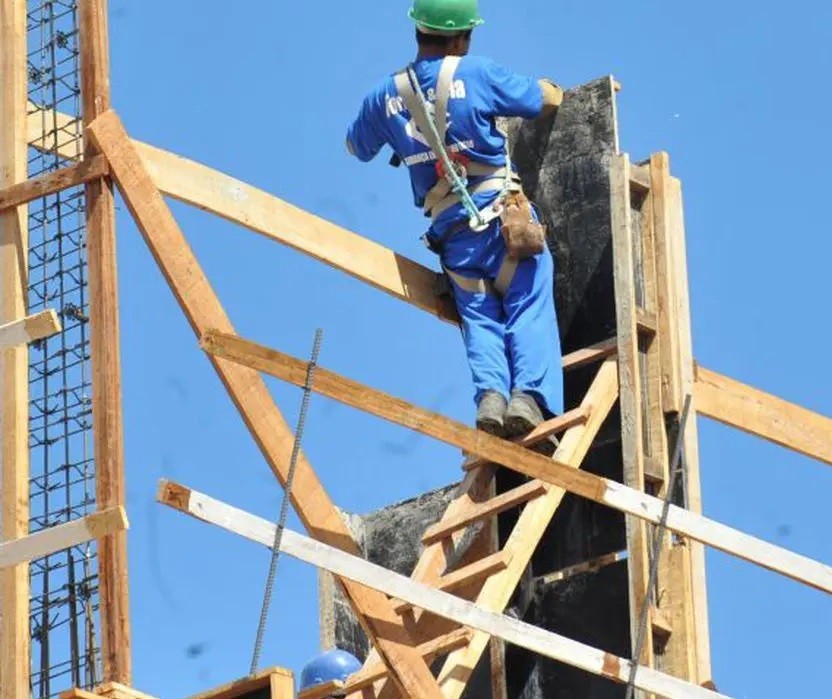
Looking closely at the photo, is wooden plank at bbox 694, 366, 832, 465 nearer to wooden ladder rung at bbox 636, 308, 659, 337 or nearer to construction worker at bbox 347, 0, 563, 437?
wooden ladder rung at bbox 636, 308, 659, 337

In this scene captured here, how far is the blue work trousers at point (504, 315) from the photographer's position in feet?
53.4

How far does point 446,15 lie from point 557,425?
230 cm

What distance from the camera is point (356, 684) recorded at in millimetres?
14875

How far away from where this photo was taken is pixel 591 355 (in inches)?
655

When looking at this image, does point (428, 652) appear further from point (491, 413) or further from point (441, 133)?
point (441, 133)

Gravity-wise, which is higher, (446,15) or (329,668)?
(446,15)

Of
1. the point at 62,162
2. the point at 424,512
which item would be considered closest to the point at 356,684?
the point at 62,162

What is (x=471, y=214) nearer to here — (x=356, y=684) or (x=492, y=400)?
(x=492, y=400)

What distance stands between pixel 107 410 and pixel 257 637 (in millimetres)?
2329

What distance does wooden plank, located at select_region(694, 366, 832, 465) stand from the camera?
661 inches

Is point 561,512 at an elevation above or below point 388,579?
above

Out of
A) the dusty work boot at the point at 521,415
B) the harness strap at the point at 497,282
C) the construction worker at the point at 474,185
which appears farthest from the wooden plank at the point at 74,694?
the harness strap at the point at 497,282

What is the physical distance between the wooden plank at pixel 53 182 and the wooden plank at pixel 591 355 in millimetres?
2790

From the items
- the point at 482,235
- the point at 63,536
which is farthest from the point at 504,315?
the point at 63,536
